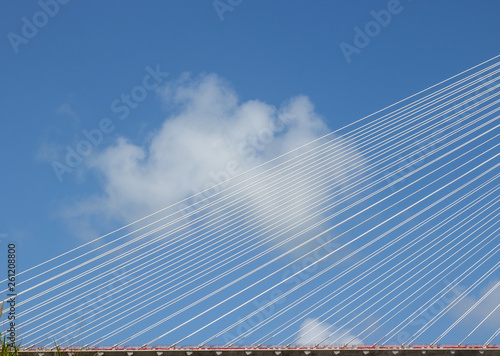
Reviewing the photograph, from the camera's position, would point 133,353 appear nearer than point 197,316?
No

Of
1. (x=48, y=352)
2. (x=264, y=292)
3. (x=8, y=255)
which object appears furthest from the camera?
(x=48, y=352)

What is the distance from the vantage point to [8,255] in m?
34.4

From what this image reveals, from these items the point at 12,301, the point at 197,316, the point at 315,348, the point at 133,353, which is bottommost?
the point at 315,348

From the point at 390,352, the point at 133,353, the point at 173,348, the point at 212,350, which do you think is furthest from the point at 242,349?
the point at 390,352

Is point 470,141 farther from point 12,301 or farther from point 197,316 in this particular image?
point 12,301

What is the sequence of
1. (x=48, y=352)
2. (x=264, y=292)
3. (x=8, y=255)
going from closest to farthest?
(x=8, y=255)
(x=264, y=292)
(x=48, y=352)

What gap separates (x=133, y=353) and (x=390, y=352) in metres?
19.6

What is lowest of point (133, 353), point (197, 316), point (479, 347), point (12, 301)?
point (479, 347)

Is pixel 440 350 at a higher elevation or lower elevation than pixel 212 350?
lower

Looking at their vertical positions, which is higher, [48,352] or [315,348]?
[48,352]

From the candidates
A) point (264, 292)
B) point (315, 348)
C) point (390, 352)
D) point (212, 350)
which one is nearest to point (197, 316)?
point (264, 292)

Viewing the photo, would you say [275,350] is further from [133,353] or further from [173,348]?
[133,353]

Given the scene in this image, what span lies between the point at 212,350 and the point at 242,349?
2.31 meters

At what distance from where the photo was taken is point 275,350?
4519 centimetres
